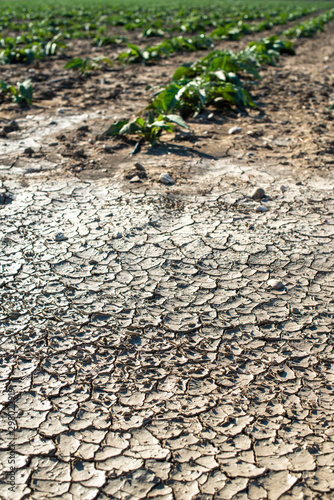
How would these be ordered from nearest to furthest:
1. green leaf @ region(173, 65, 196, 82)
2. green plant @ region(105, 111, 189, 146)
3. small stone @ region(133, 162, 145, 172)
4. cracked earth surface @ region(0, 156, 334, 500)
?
cracked earth surface @ region(0, 156, 334, 500) < small stone @ region(133, 162, 145, 172) < green plant @ region(105, 111, 189, 146) < green leaf @ region(173, 65, 196, 82)

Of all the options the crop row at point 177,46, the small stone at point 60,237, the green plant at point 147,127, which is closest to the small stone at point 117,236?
the small stone at point 60,237

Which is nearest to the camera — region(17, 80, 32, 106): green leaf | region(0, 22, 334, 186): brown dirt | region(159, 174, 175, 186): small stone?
region(159, 174, 175, 186): small stone

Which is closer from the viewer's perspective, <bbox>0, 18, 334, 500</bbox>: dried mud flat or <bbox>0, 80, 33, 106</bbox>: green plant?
<bbox>0, 18, 334, 500</bbox>: dried mud flat

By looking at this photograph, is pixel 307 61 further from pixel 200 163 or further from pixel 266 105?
pixel 200 163

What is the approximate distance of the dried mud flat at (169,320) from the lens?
1598 mm

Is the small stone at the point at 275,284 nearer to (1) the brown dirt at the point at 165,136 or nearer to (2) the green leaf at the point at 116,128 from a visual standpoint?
(1) the brown dirt at the point at 165,136

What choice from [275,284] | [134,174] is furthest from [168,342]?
[134,174]

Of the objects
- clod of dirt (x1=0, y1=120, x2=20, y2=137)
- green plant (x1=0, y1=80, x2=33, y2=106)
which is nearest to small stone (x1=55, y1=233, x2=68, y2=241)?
clod of dirt (x1=0, y1=120, x2=20, y2=137)

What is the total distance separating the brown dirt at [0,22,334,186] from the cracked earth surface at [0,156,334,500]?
2.05 ft

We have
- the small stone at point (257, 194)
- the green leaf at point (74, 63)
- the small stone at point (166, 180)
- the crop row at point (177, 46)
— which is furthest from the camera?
the crop row at point (177, 46)

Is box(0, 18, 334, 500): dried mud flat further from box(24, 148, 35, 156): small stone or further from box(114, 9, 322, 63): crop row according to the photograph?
box(114, 9, 322, 63): crop row

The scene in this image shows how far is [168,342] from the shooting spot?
2.13m

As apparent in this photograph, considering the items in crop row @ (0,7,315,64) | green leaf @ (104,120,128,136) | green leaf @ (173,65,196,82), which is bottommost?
crop row @ (0,7,315,64)

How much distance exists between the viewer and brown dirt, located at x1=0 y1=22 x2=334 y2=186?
157 inches
